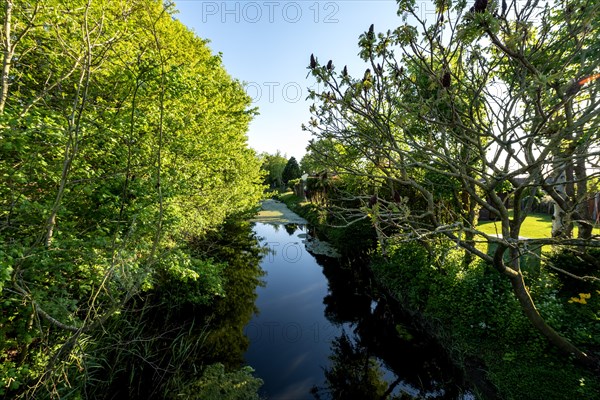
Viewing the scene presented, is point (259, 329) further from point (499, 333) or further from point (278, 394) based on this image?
point (499, 333)

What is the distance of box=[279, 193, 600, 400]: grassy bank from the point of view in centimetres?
579

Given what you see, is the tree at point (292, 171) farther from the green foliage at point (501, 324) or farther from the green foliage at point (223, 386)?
the green foliage at point (223, 386)

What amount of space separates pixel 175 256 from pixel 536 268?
10286mm

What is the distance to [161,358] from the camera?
23.9 ft

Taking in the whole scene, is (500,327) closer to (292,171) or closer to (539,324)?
(539,324)

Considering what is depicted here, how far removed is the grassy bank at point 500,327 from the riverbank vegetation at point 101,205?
12.6 feet

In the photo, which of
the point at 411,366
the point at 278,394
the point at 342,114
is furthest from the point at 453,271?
the point at 342,114

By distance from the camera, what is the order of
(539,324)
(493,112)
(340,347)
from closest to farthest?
1. (493,112)
2. (539,324)
3. (340,347)

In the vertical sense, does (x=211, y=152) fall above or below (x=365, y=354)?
above

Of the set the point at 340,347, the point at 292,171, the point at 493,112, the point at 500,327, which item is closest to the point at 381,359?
the point at 340,347

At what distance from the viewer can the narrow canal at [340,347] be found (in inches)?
287

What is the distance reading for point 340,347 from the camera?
929cm

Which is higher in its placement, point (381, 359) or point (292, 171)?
point (292, 171)

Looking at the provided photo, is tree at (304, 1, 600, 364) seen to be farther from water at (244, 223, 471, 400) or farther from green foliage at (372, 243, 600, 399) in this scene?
water at (244, 223, 471, 400)
